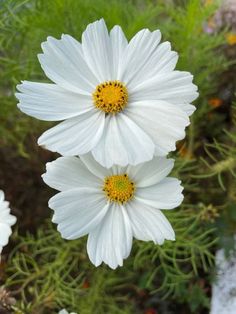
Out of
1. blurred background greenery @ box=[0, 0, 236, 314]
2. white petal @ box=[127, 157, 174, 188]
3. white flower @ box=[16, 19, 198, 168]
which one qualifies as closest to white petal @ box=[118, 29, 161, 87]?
white flower @ box=[16, 19, 198, 168]

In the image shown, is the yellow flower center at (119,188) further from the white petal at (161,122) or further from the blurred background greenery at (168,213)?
the blurred background greenery at (168,213)

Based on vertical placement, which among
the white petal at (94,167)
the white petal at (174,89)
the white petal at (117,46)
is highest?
the white petal at (117,46)

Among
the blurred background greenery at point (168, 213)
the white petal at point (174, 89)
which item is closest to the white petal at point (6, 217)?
the blurred background greenery at point (168, 213)

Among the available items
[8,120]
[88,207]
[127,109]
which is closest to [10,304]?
[88,207]

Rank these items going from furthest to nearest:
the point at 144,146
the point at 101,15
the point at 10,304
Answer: the point at 101,15
the point at 10,304
the point at 144,146

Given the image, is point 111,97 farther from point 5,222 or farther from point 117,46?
point 5,222

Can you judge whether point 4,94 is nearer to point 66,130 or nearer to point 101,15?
point 101,15

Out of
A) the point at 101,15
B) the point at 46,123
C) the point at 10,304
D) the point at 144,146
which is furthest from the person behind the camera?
the point at 46,123
